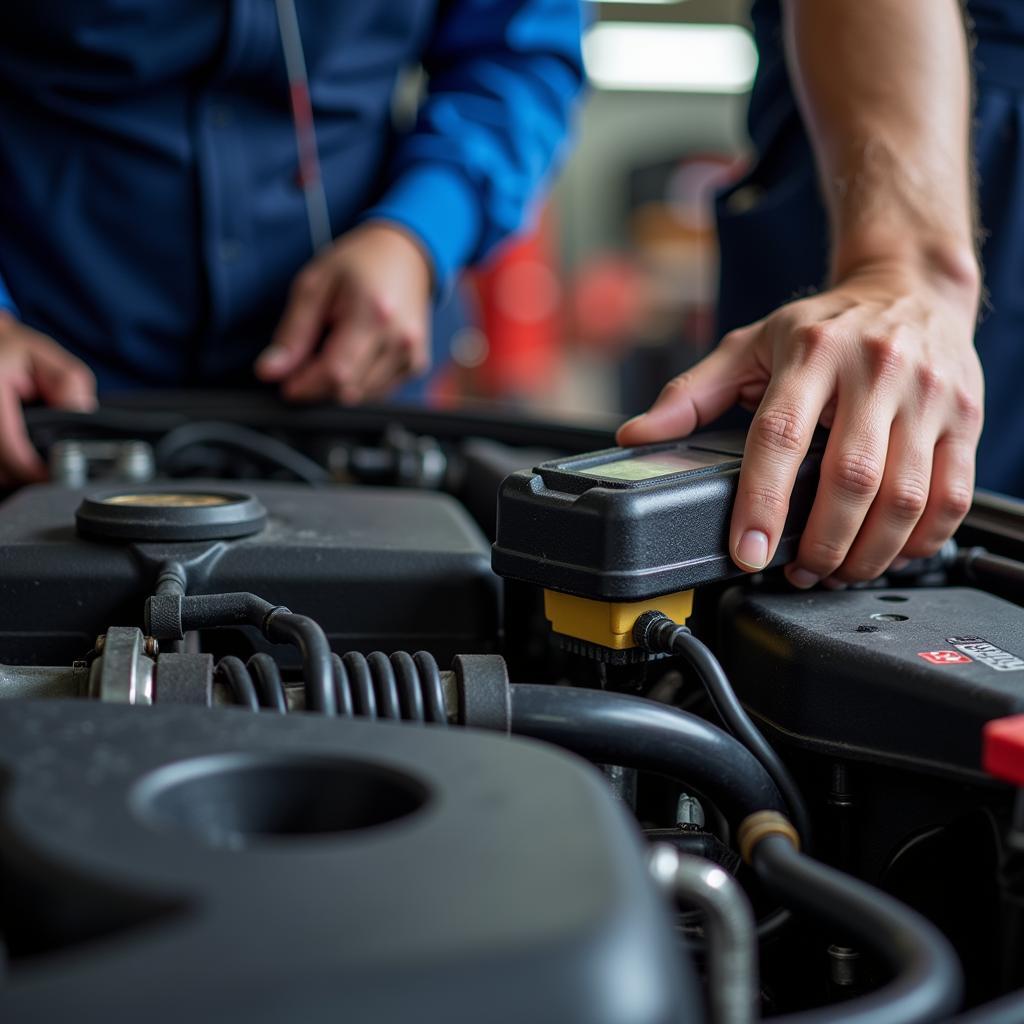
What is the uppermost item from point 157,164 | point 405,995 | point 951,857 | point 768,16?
point 768,16

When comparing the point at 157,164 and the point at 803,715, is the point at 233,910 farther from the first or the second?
the point at 157,164

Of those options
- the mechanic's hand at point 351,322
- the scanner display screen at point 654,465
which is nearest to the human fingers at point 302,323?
the mechanic's hand at point 351,322

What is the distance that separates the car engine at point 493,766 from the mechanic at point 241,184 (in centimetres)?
45

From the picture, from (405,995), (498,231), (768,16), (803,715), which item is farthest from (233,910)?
(498,231)

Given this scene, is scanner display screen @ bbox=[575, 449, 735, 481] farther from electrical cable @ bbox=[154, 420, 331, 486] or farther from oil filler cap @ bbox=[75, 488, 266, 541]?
electrical cable @ bbox=[154, 420, 331, 486]

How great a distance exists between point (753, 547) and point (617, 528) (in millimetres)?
81

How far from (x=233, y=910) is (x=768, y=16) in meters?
1.10

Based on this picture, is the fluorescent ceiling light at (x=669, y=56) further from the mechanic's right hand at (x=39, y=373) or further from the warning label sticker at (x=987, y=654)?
the warning label sticker at (x=987, y=654)

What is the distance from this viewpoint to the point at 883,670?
0.47 meters

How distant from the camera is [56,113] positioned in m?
1.20

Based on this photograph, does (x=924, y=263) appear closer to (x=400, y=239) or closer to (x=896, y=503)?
(x=896, y=503)

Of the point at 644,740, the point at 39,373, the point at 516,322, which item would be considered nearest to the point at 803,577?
the point at 644,740

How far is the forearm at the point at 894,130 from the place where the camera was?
2.57ft

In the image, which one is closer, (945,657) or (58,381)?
(945,657)
